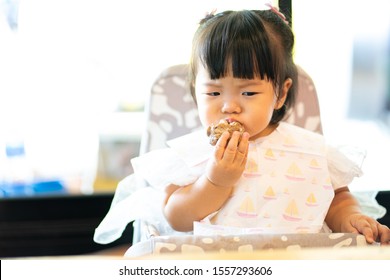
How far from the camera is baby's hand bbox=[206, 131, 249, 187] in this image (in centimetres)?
116

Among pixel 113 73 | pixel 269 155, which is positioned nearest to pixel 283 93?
pixel 269 155

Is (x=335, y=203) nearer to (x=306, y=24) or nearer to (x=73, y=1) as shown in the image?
(x=306, y=24)

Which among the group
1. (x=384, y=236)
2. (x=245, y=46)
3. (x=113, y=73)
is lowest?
(x=384, y=236)

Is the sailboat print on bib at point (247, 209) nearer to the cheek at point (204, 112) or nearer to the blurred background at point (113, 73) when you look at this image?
Result: the cheek at point (204, 112)

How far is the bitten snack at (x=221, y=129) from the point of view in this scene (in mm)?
1181

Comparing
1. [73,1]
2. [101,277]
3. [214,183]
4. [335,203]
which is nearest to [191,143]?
[214,183]

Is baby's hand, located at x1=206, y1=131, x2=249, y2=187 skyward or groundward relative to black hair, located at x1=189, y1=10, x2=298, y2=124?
groundward

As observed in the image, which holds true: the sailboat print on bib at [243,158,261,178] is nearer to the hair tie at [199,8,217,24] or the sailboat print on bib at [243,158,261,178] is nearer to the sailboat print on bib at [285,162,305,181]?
the sailboat print on bib at [285,162,305,181]

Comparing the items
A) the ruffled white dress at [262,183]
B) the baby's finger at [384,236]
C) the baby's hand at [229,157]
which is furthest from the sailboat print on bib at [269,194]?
the baby's finger at [384,236]

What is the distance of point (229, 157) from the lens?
1163 millimetres

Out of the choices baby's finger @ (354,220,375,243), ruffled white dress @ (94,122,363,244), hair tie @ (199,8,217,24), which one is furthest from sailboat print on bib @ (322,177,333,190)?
hair tie @ (199,8,217,24)

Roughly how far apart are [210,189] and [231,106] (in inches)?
6.8

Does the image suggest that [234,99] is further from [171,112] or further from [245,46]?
[171,112]

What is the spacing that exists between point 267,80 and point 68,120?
1.02 m
